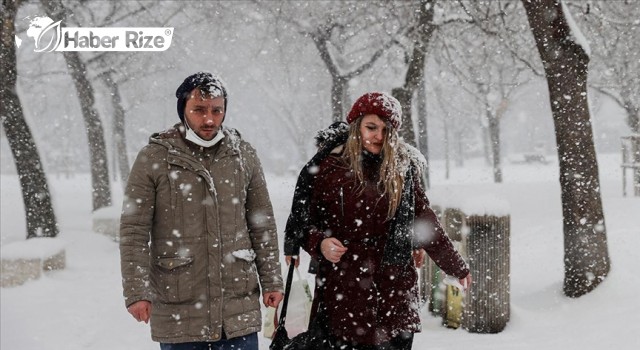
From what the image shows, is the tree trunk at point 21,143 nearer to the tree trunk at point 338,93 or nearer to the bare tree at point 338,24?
the bare tree at point 338,24

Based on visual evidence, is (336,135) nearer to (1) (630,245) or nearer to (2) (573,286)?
(2) (573,286)

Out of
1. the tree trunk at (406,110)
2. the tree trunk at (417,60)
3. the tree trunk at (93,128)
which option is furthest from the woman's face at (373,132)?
the tree trunk at (93,128)

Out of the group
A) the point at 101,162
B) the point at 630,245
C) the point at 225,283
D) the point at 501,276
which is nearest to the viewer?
the point at 225,283

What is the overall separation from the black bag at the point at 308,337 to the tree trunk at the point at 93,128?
Result: 13019 millimetres

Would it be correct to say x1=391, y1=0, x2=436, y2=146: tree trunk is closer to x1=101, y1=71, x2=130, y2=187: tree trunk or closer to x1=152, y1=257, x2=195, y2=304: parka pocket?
x1=152, y1=257, x2=195, y2=304: parka pocket

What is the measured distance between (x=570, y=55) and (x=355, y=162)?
14.0 feet

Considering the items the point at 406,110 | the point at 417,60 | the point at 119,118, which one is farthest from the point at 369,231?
the point at 119,118

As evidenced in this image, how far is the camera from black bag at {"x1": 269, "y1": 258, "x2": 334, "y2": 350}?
3.43 m

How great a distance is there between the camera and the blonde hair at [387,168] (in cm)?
336

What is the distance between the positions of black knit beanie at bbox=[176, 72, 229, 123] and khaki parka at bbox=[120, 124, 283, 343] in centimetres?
16

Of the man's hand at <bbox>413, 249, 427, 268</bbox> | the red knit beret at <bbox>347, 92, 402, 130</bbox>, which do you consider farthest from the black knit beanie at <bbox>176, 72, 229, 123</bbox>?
the man's hand at <bbox>413, 249, 427, 268</bbox>

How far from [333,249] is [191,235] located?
74cm

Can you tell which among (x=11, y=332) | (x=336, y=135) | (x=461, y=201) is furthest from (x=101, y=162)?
(x=336, y=135)

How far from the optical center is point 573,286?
665cm
